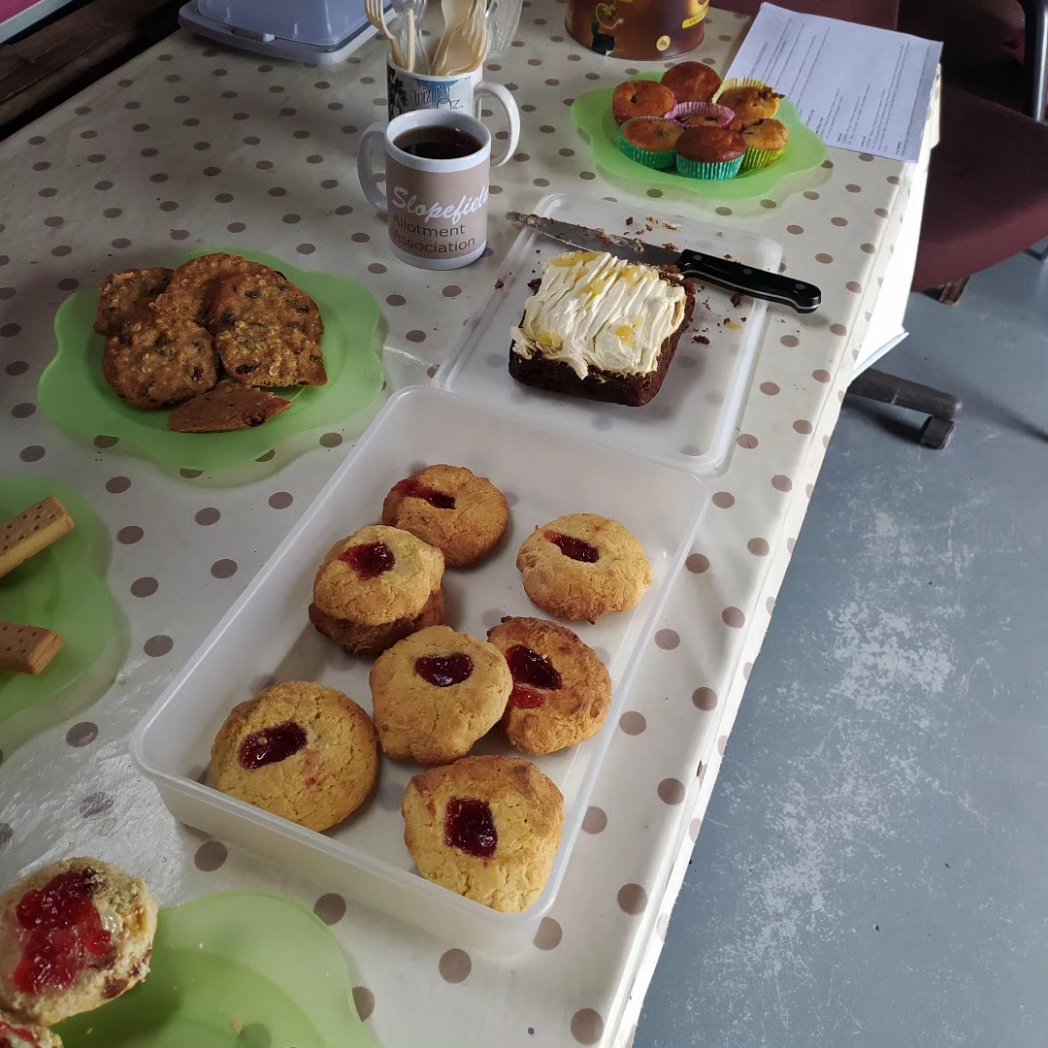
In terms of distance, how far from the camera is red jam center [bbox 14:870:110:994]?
1.64ft

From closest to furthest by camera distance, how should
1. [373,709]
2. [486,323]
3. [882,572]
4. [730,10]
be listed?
1. [373,709]
2. [486,323]
3. [730,10]
4. [882,572]

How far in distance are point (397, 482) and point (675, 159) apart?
630 mm

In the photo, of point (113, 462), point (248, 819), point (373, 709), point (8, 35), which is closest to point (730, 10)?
point (8, 35)

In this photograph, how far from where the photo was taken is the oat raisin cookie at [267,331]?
896mm

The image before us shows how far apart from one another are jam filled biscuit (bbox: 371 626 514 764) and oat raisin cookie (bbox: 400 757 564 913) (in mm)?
20

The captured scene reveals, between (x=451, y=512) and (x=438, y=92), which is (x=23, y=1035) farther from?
(x=438, y=92)

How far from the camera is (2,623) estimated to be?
0.69 m

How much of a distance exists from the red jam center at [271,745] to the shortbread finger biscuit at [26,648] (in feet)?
0.56

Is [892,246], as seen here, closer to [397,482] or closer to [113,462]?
[397,482]

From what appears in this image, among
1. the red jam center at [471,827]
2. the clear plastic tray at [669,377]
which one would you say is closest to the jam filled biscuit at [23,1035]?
the red jam center at [471,827]

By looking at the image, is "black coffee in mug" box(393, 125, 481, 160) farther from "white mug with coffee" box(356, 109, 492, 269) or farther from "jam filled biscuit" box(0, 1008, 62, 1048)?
"jam filled biscuit" box(0, 1008, 62, 1048)

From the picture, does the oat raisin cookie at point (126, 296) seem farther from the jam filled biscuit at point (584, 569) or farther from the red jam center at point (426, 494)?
the jam filled biscuit at point (584, 569)

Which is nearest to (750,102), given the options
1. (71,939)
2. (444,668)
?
(444,668)

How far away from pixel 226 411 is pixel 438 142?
370 mm
